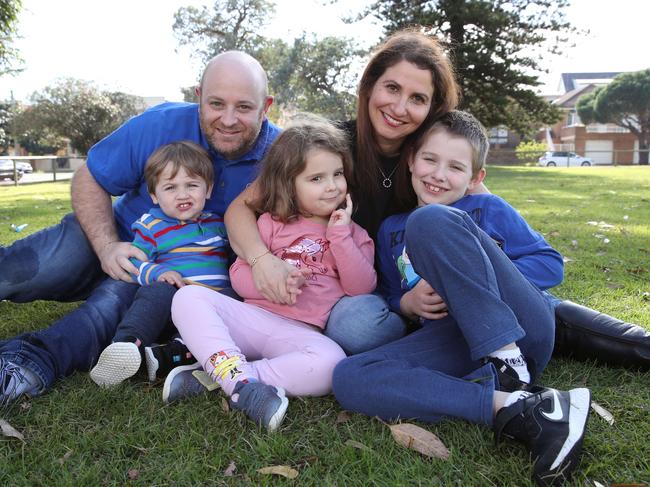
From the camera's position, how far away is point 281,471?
161 cm

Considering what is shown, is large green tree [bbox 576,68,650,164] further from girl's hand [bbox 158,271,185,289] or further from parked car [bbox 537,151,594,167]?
girl's hand [bbox 158,271,185,289]

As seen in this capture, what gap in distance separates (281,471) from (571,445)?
83cm

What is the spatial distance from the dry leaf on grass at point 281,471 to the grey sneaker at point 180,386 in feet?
1.97

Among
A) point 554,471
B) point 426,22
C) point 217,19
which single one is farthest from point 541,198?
point 217,19

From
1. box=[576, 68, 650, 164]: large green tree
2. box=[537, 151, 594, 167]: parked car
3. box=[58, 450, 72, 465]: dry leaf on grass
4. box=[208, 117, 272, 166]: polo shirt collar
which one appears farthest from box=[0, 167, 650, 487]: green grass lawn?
box=[576, 68, 650, 164]: large green tree

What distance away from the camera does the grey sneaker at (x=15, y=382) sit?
204 cm

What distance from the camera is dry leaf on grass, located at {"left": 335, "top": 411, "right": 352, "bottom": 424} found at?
6.35 ft

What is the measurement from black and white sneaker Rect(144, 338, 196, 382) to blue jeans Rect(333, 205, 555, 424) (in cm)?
70

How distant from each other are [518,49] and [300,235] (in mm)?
22470

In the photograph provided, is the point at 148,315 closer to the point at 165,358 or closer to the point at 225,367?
the point at 165,358

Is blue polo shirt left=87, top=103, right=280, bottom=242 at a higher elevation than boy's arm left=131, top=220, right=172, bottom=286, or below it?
higher

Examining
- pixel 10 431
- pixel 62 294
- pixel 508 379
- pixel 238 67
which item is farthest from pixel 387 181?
pixel 10 431

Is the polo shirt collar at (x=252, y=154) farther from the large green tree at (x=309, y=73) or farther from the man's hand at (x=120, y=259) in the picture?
the large green tree at (x=309, y=73)

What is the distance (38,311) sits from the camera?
3.31m
